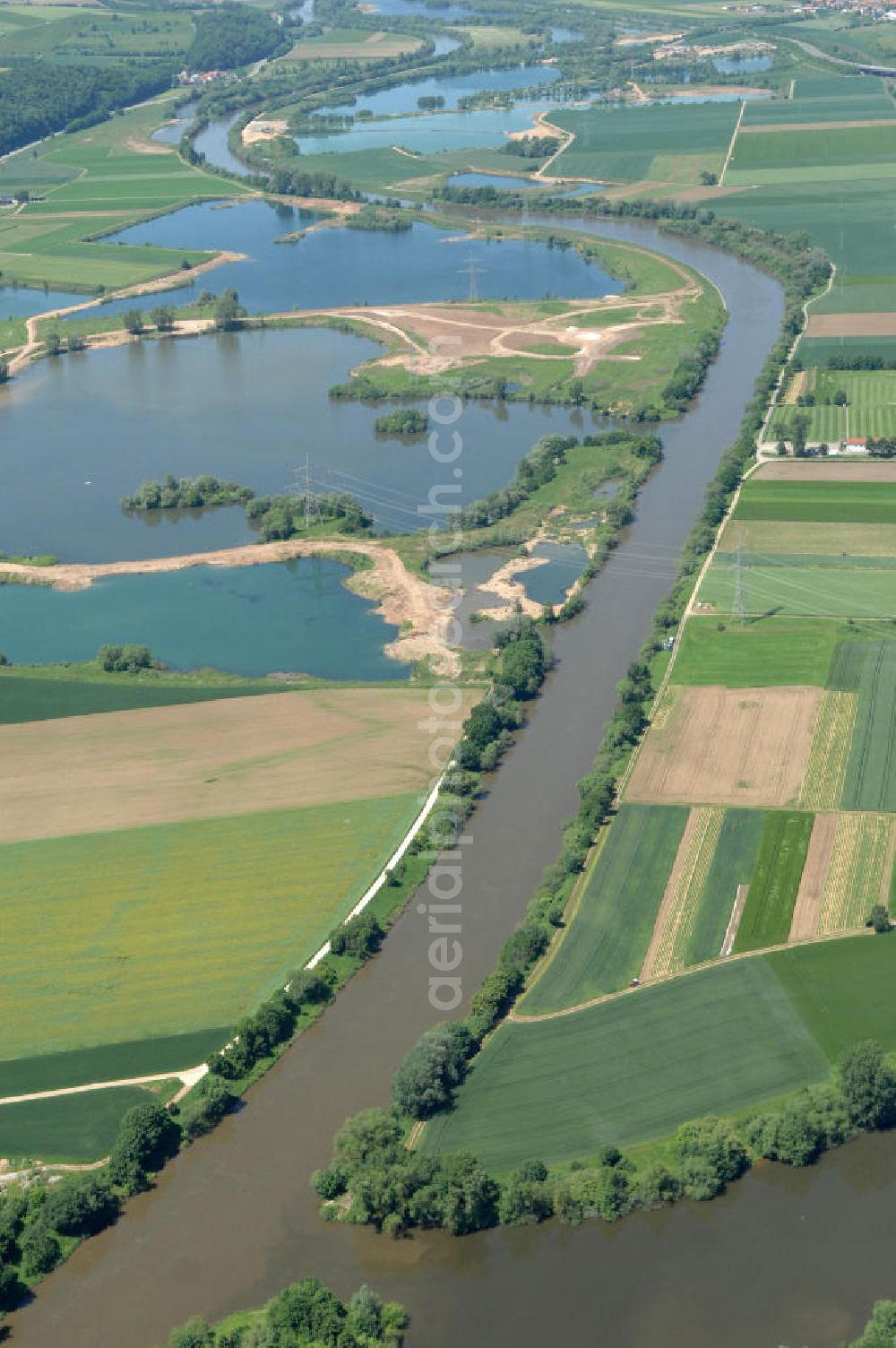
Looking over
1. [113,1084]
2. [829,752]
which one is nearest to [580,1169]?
[113,1084]

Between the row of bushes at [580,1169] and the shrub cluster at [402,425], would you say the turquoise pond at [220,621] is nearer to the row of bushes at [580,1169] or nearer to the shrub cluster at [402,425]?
the shrub cluster at [402,425]

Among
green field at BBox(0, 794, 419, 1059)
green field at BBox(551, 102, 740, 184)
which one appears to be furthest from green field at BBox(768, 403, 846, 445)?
green field at BBox(551, 102, 740, 184)

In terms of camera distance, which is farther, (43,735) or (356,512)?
(356,512)

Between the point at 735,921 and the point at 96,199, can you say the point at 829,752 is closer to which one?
the point at 735,921

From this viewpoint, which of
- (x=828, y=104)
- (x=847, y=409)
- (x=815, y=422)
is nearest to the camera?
(x=815, y=422)

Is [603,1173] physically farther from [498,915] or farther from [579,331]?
[579,331]

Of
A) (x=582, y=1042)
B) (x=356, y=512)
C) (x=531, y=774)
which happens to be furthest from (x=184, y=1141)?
(x=356, y=512)
